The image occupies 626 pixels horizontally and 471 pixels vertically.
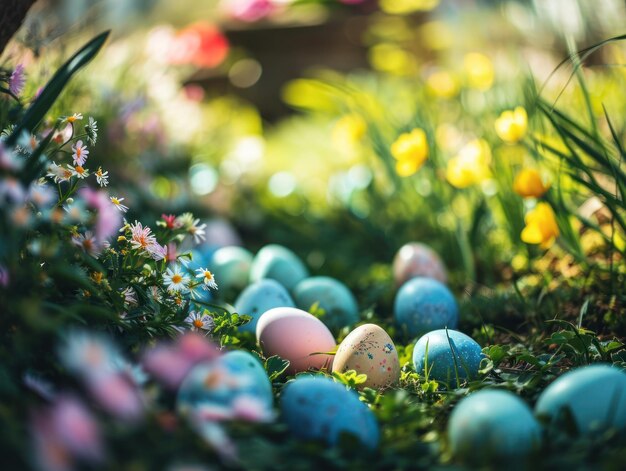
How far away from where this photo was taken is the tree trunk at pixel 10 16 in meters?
1.38

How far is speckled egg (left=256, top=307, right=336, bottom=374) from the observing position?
Answer: 4.72 feet

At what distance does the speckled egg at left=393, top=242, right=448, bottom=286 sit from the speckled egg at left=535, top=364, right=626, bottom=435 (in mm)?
928

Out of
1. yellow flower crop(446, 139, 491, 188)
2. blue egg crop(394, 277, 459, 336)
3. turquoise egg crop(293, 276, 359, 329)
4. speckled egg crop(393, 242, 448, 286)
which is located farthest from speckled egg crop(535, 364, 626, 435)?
yellow flower crop(446, 139, 491, 188)

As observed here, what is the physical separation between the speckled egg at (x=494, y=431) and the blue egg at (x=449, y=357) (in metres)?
0.35

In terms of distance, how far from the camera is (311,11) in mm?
5359

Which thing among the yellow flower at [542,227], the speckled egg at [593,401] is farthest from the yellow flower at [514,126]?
the speckled egg at [593,401]

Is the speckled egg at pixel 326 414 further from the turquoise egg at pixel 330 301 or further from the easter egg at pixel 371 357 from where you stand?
the turquoise egg at pixel 330 301

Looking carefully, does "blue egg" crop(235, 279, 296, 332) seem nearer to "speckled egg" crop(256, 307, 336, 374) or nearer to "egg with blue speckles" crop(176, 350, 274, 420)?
"speckled egg" crop(256, 307, 336, 374)

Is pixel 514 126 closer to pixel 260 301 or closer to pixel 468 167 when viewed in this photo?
pixel 468 167

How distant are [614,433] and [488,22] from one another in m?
4.47

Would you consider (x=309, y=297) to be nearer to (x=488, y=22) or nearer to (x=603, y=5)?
(x=603, y=5)

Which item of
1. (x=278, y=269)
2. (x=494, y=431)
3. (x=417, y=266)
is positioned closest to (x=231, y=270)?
(x=278, y=269)

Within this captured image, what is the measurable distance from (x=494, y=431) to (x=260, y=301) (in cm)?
82

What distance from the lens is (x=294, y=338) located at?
144 cm
